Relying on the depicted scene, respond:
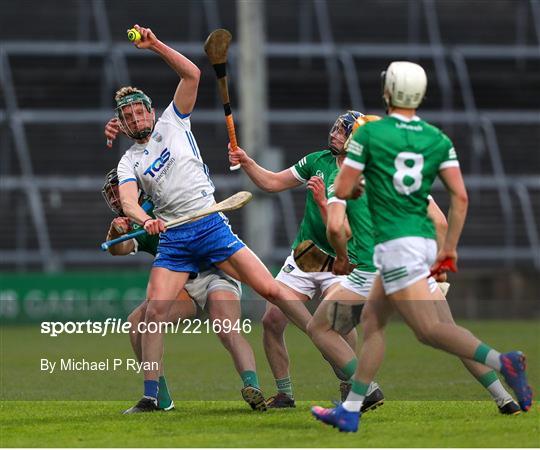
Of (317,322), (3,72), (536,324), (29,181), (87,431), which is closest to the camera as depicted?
(87,431)

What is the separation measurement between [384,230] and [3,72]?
2225 cm

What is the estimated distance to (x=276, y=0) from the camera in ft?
104

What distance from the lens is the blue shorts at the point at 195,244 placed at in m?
9.23

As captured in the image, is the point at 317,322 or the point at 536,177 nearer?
the point at 317,322

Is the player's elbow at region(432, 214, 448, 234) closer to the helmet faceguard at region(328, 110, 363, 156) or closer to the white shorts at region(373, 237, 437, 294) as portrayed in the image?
the white shorts at region(373, 237, 437, 294)

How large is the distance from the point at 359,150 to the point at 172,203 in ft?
7.24

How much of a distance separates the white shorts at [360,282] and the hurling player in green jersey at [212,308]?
1.06 meters

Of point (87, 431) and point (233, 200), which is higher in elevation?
point (233, 200)

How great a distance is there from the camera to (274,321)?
9594 mm

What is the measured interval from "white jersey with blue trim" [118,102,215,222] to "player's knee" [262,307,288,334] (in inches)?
36.2

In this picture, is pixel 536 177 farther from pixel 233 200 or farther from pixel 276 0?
pixel 233 200

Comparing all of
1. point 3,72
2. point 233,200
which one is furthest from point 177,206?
point 3,72

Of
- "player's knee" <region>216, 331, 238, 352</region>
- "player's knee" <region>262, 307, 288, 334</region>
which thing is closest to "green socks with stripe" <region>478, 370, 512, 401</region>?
"player's knee" <region>262, 307, 288, 334</region>

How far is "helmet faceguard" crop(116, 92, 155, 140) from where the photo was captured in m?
9.30
